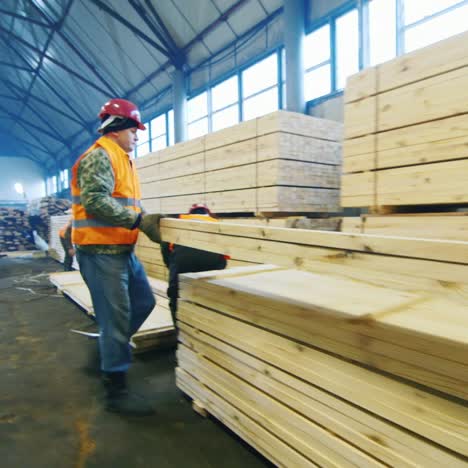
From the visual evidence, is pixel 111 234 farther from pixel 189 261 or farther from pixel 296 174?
pixel 296 174

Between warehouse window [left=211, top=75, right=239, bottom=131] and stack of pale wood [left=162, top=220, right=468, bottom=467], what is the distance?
805 cm

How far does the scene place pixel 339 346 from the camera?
1460 millimetres

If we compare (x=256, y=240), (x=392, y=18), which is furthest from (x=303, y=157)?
(x=392, y=18)

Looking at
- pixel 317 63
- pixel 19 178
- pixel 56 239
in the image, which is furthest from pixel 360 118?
pixel 19 178

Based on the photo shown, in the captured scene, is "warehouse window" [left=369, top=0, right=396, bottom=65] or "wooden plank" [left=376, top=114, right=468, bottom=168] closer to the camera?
"wooden plank" [left=376, top=114, right=468, bottom=168]

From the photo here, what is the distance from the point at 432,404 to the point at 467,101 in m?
2.02

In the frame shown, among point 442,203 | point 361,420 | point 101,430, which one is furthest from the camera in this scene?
point 442,203

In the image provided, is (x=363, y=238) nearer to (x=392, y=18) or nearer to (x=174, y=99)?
(x=392, y=18)

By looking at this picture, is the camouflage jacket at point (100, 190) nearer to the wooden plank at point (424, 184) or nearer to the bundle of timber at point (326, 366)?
the bundle of timber at point (326, 366)

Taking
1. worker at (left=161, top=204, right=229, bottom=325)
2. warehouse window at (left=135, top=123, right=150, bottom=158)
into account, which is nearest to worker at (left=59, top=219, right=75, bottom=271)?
worker at (left=161, top=204, right=229, bottom=325)

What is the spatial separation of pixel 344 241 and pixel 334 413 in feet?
2.32

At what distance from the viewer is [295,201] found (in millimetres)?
4082

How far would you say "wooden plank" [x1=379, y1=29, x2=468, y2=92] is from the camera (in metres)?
2.43

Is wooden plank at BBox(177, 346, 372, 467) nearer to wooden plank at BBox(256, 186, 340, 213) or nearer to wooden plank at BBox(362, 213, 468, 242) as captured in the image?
wooden plank at BBox(362, 213, 468, 242)
